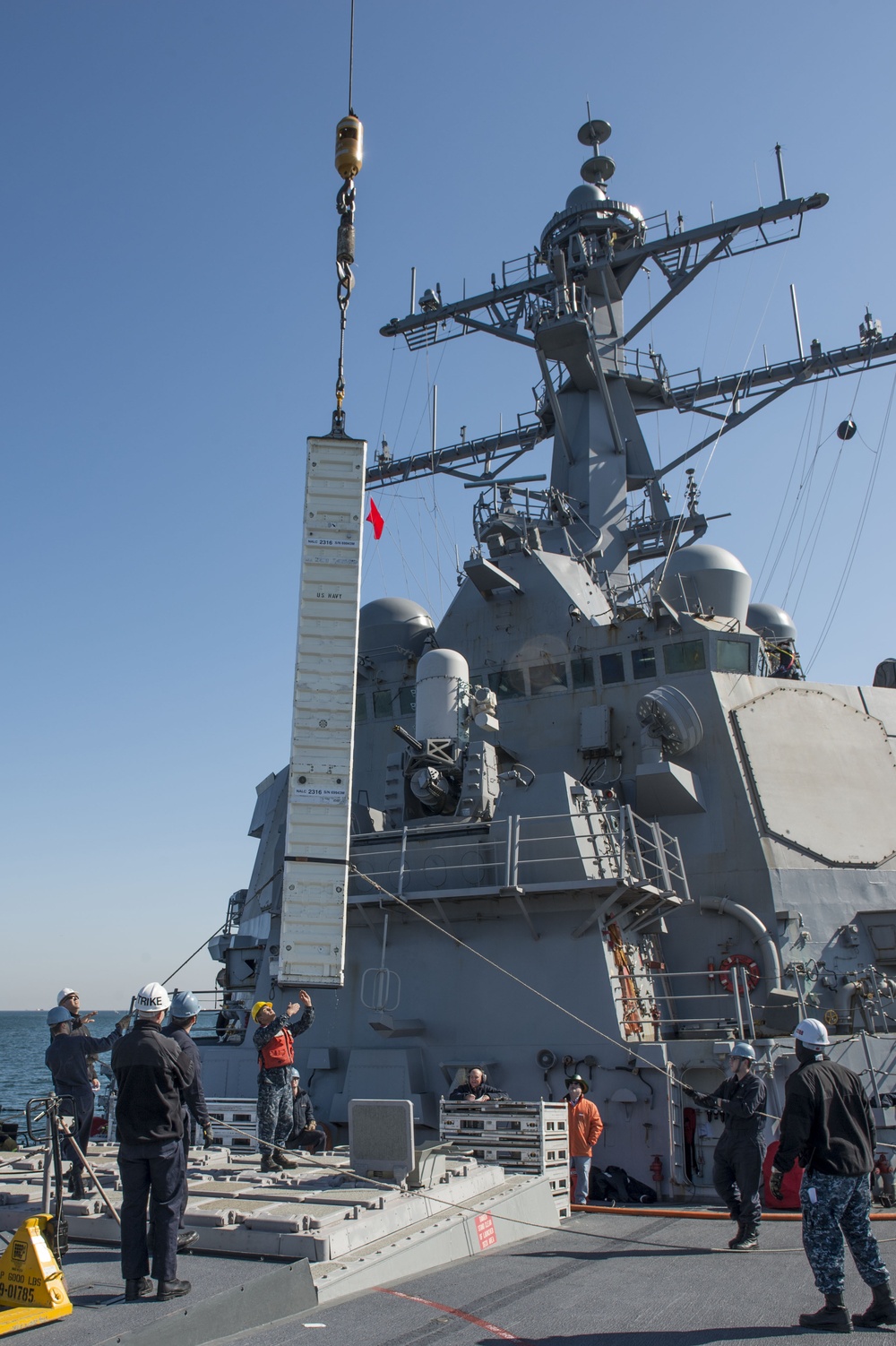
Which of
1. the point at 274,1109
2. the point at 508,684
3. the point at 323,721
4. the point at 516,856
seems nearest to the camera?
the point at 274,1109

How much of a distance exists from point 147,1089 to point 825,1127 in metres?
3.36

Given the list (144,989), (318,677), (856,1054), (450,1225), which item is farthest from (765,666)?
(144,989)

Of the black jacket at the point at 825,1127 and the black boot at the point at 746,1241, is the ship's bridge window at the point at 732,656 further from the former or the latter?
the black jacket at the point at 825,1127

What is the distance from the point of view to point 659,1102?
1023cm

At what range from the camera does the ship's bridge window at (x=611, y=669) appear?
588 inches

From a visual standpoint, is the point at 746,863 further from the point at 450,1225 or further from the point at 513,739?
the point at 450,1225

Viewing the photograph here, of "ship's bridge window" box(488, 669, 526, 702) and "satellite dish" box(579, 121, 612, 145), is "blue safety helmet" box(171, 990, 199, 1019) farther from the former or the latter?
"satellite dish" box(579, 121, 612, 145)

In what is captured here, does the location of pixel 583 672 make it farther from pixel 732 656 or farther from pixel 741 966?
pixel 741 966

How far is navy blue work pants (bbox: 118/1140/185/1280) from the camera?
5027 millimetres

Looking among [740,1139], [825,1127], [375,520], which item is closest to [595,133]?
[375,520]

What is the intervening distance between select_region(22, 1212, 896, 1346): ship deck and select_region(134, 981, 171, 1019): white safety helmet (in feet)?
4.25

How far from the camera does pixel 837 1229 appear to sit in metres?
5.02

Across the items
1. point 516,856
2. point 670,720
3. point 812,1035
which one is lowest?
point 812,1035

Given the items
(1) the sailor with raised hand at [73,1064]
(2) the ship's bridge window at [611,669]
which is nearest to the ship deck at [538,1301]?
(1) the sailor with raised hand at [73,1064]
